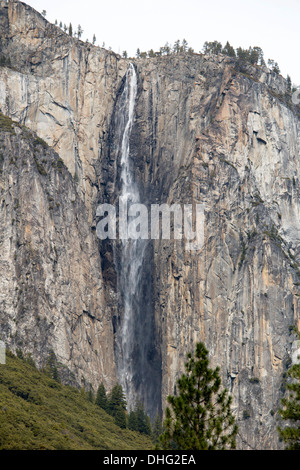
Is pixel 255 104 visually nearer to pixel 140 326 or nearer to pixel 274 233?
pixel 274 233

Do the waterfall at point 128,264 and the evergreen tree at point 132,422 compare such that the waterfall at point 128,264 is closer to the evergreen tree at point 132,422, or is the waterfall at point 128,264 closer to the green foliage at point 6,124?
the evergreen tree at point 132,422

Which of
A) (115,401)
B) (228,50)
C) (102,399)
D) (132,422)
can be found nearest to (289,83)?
(228,50)

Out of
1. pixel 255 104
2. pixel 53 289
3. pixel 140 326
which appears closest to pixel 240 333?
pixel 140 326

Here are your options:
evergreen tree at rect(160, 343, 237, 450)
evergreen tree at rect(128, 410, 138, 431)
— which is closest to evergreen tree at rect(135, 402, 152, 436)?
evergreen tree at rect(128, 410, 138, 431)

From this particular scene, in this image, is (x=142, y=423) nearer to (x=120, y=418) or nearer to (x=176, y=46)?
(x=120, y=418)

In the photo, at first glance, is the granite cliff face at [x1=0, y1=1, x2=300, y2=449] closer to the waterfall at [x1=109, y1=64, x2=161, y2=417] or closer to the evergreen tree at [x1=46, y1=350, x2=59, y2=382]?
the waterfall at [x1=109, y1=64, x2=161, y2=417]

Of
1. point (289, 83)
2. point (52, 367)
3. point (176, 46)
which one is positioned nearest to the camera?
point (52, 367)

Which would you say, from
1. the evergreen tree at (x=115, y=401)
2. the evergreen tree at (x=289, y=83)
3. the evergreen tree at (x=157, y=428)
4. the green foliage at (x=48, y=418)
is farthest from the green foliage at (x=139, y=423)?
the evergreen tree at (x=289, y=83)
